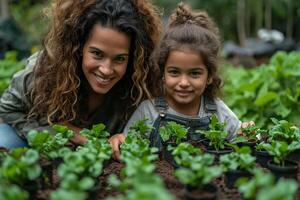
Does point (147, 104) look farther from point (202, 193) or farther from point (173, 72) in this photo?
point (202, 193)

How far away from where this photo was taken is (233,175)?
1767 mm

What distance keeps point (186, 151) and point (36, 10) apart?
38.4 feet

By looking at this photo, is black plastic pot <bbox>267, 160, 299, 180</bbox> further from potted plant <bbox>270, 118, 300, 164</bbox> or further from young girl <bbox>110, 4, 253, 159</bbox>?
young girl <bbox>110, 4, 253, 159</bbox>

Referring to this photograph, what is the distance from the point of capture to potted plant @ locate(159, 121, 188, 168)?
223 centimetres

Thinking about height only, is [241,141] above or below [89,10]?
below

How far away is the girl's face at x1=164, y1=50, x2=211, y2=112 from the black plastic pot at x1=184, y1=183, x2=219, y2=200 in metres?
1.22

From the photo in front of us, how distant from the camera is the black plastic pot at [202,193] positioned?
4.81 ft

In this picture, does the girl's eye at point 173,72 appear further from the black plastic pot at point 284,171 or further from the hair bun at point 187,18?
the black plastic pot at point 284,171

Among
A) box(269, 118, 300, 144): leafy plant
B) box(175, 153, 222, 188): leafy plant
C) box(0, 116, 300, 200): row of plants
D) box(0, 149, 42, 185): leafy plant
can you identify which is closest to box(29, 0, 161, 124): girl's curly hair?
box(0, 116, 300, 200): row of plants

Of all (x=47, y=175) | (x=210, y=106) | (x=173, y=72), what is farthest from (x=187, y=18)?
(x=47, y=175)

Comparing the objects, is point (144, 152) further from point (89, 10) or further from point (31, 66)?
point (31, 66)

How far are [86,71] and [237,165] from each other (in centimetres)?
126

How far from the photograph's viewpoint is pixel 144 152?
1742 mm

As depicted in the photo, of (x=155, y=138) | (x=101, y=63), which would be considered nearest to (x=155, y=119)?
(x=155, y=138)
